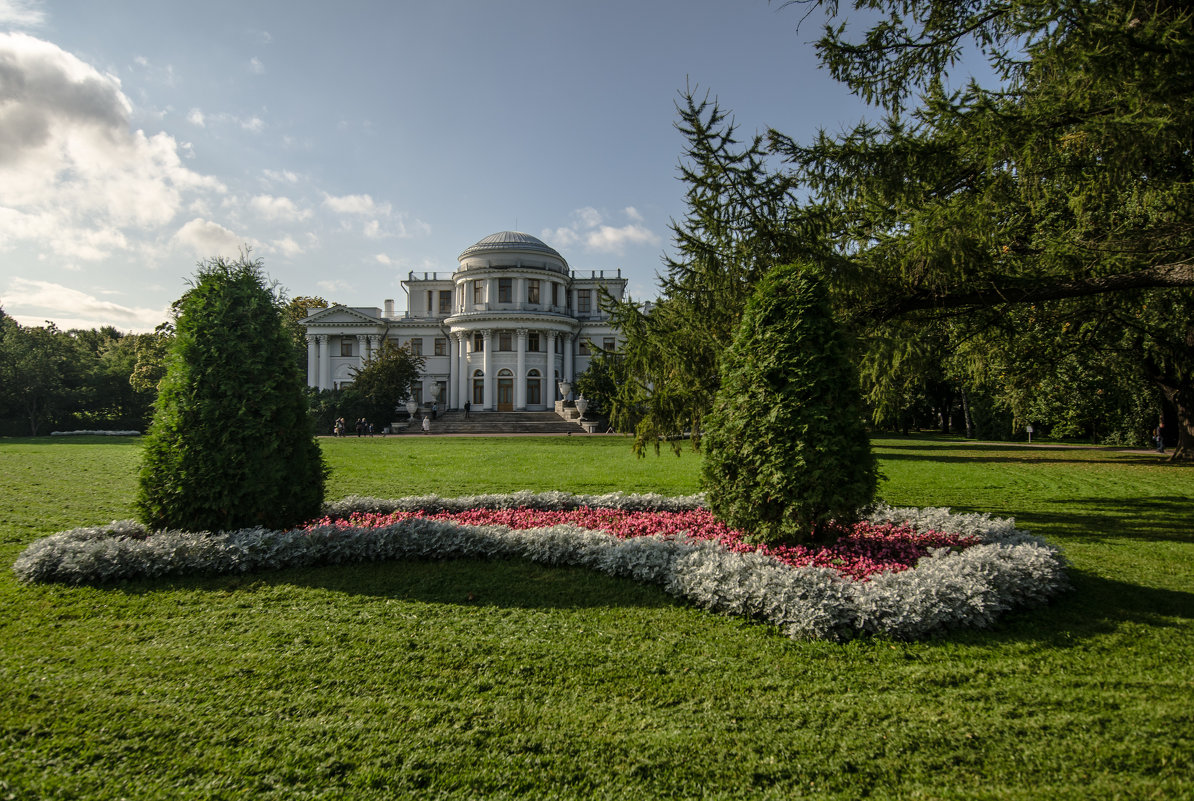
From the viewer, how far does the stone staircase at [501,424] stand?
34.7m

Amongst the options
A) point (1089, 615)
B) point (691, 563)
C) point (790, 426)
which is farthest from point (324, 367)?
point (1089, 615)

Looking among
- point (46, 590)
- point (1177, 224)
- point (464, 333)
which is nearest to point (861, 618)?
point (1177, 224)

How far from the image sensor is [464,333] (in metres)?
46.1

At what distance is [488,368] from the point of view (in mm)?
45438

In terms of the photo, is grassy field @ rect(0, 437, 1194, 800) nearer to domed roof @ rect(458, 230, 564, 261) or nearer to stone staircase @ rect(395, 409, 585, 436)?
stone staircase @ rect(395, 409, 585, 436)

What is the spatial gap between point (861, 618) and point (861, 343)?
397cm

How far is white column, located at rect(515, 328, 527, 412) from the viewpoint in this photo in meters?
45.0

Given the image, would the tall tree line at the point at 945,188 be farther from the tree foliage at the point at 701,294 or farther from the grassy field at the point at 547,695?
the grassy field at the point at 547,695

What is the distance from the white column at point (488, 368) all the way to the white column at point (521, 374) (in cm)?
194

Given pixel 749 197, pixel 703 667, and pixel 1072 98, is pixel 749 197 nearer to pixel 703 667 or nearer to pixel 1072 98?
pixel 1072 98

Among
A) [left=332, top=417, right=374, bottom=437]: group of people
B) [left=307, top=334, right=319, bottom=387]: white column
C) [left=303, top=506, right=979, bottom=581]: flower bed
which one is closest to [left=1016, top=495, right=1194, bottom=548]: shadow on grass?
[left=303, top=506, right=979, bottom=581]: flower bed

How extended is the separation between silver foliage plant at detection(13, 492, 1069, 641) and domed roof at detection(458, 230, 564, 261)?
143ft

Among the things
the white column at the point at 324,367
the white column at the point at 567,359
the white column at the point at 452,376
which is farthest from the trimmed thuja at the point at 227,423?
the white column at the point at 324,367

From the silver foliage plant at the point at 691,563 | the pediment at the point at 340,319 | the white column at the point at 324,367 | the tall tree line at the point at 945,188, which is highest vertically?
the pediment at the point at 340,319
